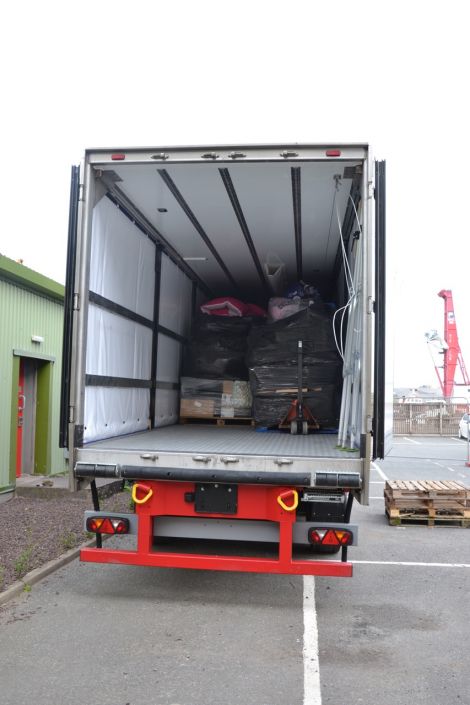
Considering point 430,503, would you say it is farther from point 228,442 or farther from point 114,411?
point 114,411

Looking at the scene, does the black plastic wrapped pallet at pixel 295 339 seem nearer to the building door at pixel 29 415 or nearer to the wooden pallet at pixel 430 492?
the wooden pallet at pixel 430 492

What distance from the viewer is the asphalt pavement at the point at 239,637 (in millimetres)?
3652

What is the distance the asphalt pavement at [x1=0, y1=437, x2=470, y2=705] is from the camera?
3652mm

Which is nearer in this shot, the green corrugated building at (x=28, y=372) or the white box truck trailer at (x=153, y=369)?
the white box truck trailer at (x=153, y=369)

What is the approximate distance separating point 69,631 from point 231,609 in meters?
1.32

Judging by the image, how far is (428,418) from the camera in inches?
1249

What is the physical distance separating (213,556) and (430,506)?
185 inches

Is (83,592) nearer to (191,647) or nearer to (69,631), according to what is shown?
(69,631)

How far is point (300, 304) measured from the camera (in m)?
8.11

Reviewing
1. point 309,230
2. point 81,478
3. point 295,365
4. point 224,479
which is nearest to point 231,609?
point 224,479

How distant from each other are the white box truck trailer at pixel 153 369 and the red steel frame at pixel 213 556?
10 millimetres

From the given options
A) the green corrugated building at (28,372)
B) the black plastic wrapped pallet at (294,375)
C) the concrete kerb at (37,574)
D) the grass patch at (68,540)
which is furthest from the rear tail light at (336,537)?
the green corrugated building at (28,372)

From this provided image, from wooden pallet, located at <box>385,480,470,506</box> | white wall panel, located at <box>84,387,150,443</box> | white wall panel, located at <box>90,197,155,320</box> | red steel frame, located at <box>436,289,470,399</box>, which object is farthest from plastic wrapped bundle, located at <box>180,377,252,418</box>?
red steel frame, located at <box>436,289,470,399</box>

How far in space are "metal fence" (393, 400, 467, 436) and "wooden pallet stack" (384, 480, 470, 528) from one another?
2373 cm
